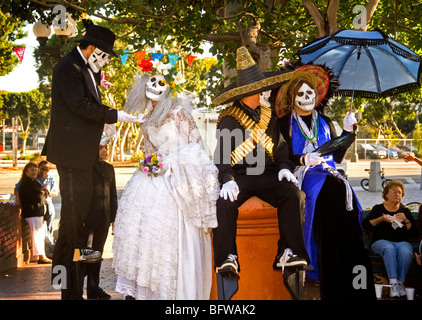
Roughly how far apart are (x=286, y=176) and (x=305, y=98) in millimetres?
968

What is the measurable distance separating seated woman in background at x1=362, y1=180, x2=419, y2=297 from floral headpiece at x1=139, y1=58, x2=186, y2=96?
278cm

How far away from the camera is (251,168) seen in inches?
192

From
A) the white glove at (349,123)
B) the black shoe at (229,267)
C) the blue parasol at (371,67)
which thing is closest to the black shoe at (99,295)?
the black shoe at (229,267)

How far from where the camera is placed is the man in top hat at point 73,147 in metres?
4.55

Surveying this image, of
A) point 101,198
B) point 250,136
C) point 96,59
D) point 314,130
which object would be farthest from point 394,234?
point 96,59

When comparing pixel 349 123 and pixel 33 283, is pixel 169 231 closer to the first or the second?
pixel 349 123

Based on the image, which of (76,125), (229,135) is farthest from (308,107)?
(76,125)

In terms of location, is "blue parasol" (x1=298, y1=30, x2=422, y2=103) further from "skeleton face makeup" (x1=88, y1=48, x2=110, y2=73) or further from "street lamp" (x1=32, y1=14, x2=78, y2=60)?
"street lamp" (x1=32, y1=14, x2=78, y2=60)

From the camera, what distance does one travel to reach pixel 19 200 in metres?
8.42

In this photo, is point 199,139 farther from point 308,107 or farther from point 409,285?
point 409,285

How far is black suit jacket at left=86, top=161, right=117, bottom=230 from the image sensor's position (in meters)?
5.97

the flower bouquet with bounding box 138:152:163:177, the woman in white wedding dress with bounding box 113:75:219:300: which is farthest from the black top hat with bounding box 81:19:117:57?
the woman in white wedding dress with bounding box 113:75:219:300

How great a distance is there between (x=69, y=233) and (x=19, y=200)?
423 centimetres

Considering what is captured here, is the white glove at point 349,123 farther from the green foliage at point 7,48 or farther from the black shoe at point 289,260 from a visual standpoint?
the green foliage at point 7,48
